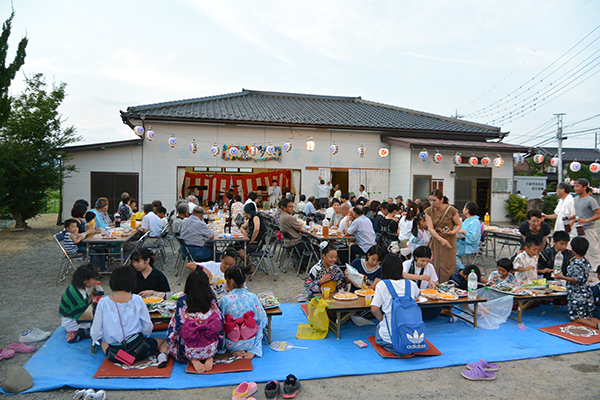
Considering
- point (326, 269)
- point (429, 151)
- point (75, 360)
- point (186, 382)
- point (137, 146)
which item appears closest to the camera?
point (186, 382)

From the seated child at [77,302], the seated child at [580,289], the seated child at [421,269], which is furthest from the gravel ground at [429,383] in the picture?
the seated child at [421,269]

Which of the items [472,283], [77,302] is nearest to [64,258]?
[77,302]

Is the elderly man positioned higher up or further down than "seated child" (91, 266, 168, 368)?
higher up

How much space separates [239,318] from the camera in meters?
3.63

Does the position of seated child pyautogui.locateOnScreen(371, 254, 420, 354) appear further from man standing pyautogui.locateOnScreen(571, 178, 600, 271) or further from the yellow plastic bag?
man standing pyautogui.locateOnScreen(571, 178, 600, 271)

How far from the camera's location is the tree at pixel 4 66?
7.66 meters

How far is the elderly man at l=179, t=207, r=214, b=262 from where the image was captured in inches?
258

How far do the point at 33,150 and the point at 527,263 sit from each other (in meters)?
14.2

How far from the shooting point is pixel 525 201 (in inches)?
586

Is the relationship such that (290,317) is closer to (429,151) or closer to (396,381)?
(396,381)

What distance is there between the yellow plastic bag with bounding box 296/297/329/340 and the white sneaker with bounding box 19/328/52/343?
2.94 meters

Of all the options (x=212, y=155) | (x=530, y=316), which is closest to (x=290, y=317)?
(x=530, y=316)

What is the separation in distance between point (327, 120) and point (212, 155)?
4968mm

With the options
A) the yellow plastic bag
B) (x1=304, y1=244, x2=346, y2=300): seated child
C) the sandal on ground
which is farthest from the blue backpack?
(x1=304, y1=244, x2=346, y2=300): seated child
